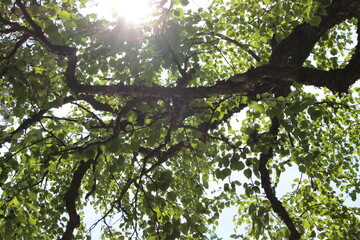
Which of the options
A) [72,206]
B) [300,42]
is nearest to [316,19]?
[300,42]

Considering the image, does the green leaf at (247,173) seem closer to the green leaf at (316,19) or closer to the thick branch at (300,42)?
the green leaf at (316,19)

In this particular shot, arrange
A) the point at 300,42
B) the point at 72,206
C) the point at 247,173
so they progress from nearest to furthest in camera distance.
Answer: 1. the point at 247,173
2. the point at 300,42
3. the point at 72,206

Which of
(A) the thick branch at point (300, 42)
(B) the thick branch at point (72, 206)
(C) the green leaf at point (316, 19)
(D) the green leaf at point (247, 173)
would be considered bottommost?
(D) the green leaf at point (247, 173)

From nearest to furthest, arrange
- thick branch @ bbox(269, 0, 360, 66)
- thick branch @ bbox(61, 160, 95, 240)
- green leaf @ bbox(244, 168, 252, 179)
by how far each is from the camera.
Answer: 1. green leaf @ bbox(244, 168, 252, 179)
2. thick branch @ bbox(269, 0, 360, 66)
3. thick branch @ bbox(61, 160, 95, 240)

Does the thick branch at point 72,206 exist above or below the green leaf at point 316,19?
below

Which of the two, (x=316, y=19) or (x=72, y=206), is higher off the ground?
(x=316, y=19)

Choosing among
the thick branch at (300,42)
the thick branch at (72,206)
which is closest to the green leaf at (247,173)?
the thick branch at (300,42)

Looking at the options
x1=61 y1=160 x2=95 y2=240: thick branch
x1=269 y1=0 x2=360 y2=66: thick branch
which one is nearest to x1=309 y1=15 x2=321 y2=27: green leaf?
x1=269 y1=0 x2=360 y2=66: thick branch

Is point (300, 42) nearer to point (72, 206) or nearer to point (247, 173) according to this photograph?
point (247, 173)

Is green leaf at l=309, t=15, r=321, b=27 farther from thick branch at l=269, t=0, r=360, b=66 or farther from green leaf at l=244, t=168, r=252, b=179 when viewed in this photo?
thick branch at l=269, t=0, r=360, b=66

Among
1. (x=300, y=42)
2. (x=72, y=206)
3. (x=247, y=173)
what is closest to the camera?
(x=247, y=173)

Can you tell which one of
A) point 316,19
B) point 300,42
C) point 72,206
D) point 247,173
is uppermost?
point 300,42

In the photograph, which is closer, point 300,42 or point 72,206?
point 300,42

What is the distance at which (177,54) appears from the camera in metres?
3.55
